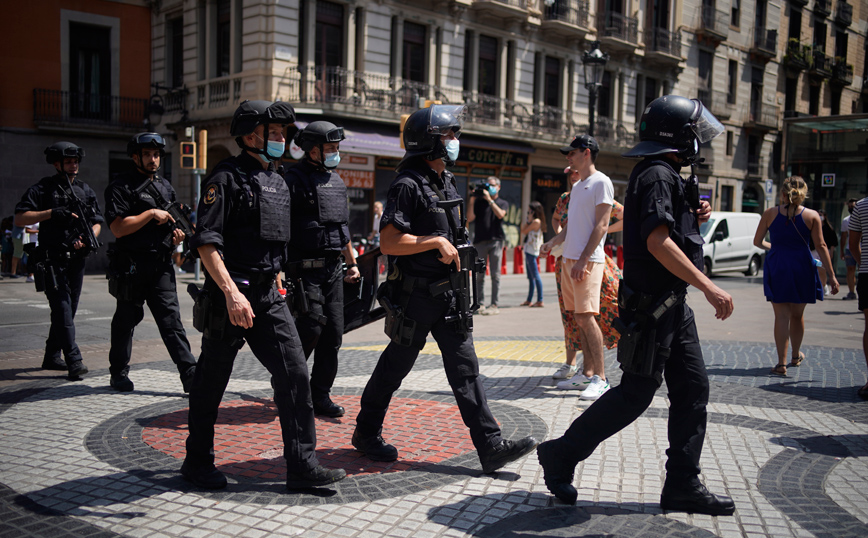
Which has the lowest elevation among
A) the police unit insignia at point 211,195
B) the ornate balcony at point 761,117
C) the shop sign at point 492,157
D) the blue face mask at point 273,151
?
the police unit insignia at point 211,195

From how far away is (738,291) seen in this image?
16.4 metres

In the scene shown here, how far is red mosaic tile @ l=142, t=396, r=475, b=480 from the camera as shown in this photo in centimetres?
414

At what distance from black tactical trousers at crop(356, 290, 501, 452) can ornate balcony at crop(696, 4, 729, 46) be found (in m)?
34.7

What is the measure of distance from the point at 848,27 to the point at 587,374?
48930mm

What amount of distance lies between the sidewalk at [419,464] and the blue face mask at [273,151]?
1670 millimetres

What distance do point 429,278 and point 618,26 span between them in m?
29.2

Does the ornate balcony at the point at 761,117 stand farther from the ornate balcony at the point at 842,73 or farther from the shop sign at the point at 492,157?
the shop sign at the point at 492,157

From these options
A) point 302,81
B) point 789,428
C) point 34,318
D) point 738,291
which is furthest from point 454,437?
point 302,81

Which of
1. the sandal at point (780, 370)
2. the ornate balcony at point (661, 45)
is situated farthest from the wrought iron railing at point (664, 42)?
the sandal at point (780, 370)

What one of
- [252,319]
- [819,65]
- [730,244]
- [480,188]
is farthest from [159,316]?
[819,65]

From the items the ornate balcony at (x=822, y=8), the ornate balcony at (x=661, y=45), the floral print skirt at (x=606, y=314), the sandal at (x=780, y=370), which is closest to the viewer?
the floral print skirt at (x=606, y=314)

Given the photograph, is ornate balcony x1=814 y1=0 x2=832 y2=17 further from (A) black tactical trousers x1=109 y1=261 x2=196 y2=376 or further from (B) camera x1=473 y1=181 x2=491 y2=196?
(A) black tactical trousers x1=109 y1=261 x2=196 y2=376

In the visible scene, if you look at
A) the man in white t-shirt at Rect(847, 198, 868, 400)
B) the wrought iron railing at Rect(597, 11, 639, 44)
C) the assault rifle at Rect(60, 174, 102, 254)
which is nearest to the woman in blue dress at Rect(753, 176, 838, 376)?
the man in white t-shirt at Rect(847, 198, 868, 400)

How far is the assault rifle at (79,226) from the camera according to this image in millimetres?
6383
